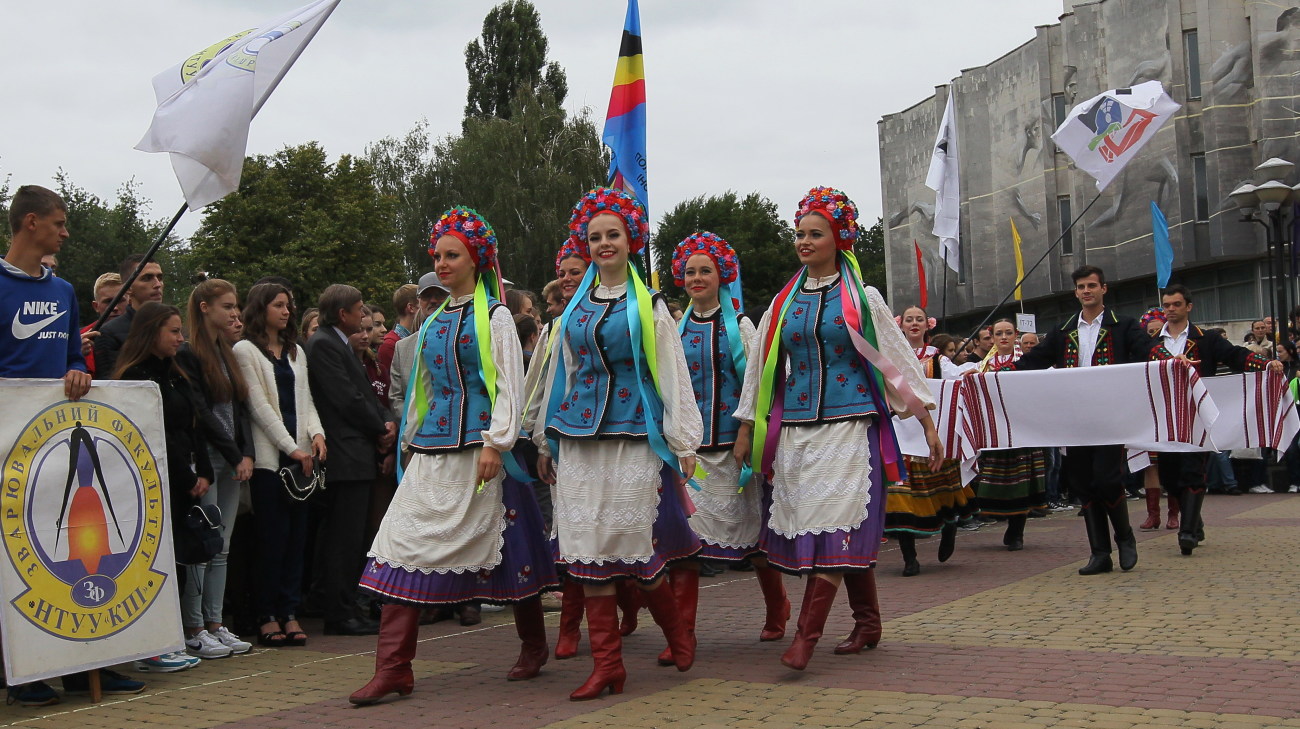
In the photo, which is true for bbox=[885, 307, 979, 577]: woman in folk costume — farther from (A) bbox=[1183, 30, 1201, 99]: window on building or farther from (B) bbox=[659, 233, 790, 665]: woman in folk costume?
(A) bbox=[1183, 30, 1201, 99]: window on building

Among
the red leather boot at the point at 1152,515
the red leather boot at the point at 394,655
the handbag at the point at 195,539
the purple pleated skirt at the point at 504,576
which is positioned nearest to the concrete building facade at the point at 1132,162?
the red leather boot at the point at 1152,515

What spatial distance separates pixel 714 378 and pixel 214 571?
3123mm

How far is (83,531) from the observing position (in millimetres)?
6473

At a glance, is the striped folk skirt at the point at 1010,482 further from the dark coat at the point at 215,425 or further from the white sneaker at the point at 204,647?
the white sneaker at the point at 204,647

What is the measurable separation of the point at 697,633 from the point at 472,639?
1.42 m

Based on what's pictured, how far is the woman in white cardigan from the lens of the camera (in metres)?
8.02

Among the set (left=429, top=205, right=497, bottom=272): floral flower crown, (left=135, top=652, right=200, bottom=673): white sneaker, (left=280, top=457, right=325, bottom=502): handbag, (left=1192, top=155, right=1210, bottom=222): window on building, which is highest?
(left=1192, top=155, right=1210, bottom=222): window on building

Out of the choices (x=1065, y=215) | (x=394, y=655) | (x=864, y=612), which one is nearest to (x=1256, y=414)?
(x=864, y=612)

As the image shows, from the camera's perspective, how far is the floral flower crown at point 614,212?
655 cm

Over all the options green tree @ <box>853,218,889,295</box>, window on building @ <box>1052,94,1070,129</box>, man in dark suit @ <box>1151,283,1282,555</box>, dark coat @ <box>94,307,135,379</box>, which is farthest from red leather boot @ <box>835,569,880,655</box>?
green tree @ <box>853,218,889,295</box>

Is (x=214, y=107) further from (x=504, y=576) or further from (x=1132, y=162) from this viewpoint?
(x=1132, y=162)

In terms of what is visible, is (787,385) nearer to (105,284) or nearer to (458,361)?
(458,361)

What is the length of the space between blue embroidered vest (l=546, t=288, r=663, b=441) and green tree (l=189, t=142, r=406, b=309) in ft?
136

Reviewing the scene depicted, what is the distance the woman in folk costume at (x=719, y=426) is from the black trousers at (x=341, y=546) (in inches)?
96.6
